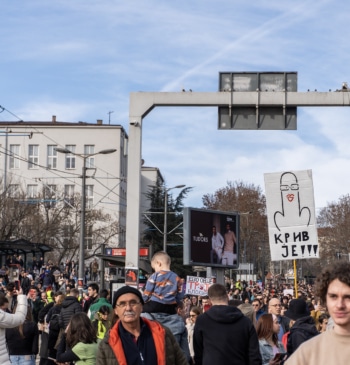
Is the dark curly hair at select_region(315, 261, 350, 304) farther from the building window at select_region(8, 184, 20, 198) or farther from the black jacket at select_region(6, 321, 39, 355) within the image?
the building window at select_region(8, 184, 20, 198)

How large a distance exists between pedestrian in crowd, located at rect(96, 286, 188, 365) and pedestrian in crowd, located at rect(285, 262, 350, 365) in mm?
1853

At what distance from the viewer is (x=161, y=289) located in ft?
28.7

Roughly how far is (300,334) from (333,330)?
5.64 m

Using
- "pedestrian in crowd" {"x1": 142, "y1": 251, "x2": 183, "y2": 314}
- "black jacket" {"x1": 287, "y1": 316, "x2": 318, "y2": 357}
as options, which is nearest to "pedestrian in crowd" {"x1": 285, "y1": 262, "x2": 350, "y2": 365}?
"pedestrian in crowd" {"x1": 142, "y1": 251, "x2": 183, "y2": 314}

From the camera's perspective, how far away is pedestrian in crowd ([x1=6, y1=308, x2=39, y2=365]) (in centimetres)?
1208

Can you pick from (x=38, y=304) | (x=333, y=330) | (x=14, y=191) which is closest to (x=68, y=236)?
(x=14, y=191)

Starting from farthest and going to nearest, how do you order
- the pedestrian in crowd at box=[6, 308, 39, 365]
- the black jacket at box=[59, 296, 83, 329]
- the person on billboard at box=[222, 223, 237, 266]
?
the person on billboard at box=[222, 223, 237, 266]
the black jacket at box=[59, 296, 83, 329]
the pedestrian in crowd at box=[6, 308, 39, 365]

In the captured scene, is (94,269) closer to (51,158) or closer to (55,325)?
(55,325)

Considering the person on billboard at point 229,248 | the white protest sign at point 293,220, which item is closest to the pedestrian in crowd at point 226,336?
the white protest sign at point 293,220

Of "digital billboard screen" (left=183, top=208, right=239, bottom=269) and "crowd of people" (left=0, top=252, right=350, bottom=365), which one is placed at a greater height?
"digital billboard screen" (left=183, top=208, right=239, bottom=269)

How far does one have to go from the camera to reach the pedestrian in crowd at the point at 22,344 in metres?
12.1

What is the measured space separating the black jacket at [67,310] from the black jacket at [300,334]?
14.3 ft

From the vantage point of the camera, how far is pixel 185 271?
67000 mm

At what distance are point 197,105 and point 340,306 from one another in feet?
57.5
